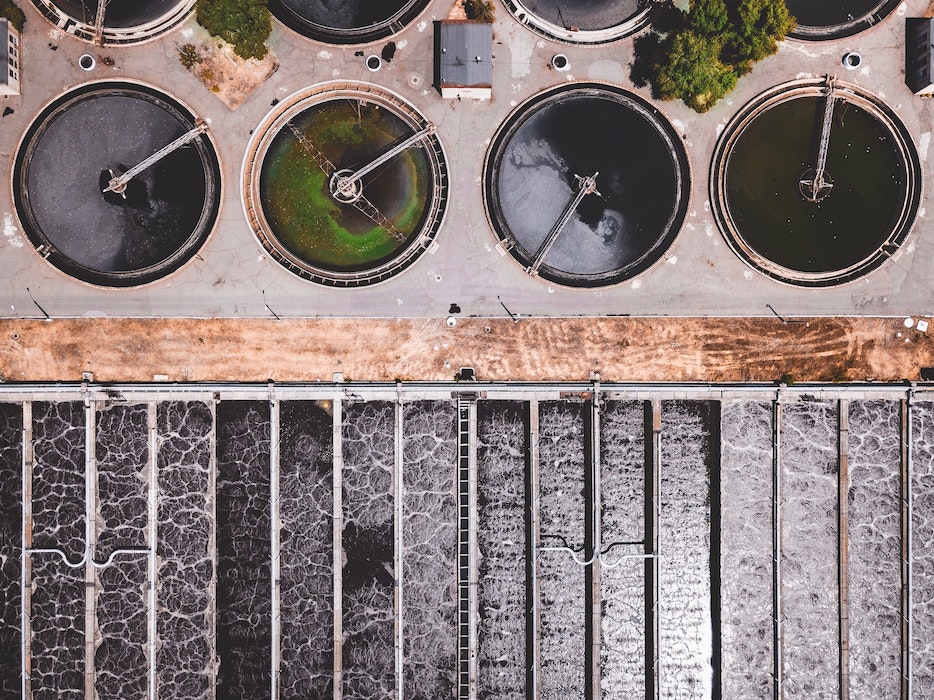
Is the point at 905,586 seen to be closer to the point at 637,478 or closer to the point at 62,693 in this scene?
the point at 637,478

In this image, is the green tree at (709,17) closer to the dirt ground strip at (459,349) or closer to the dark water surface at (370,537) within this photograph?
the dirt ground strip at (459,349)

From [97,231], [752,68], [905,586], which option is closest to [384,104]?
[97,231]

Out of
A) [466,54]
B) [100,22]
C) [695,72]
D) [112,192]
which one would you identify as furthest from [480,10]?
[112,192]

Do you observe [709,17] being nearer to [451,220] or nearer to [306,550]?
[451,220]

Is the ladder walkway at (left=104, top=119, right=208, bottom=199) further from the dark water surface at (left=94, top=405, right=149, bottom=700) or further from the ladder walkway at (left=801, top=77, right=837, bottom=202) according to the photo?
the ladder walkway at (left=801, top=77, right=837, bottom=202)

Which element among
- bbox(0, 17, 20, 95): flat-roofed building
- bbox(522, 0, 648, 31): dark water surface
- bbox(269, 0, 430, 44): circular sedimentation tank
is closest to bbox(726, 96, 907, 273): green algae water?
bbox(522, 0, 648, 31): dark water surface

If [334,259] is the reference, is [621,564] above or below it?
below
